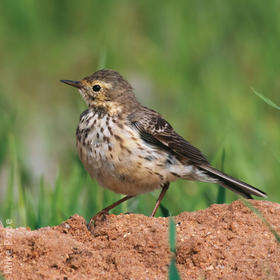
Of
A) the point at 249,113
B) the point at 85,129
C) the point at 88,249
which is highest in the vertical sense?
the point at 249,113

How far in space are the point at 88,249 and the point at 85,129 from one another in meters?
1.94

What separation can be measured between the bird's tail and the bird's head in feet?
3.14

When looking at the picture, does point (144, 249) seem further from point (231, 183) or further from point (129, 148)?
point (231, 183)

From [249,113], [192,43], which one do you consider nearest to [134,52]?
[192,43]

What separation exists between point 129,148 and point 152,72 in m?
5.50

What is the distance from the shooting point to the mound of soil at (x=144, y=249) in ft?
14.0

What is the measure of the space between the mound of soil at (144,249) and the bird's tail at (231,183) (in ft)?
4.25

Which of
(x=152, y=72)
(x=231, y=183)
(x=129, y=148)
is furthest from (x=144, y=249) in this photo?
(x=152, y=72)

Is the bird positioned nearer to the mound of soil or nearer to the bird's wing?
the bird's wing

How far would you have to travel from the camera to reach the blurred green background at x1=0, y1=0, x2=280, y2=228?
8562mm

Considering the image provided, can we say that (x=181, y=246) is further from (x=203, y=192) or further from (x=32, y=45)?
(x=32, y=45)

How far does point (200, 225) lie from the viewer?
15.6 feet

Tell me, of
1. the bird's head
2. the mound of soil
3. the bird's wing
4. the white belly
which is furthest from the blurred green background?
the mound of soil

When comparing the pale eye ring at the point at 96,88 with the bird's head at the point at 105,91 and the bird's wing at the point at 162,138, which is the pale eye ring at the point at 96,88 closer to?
the bird's head at the point at 105,91
